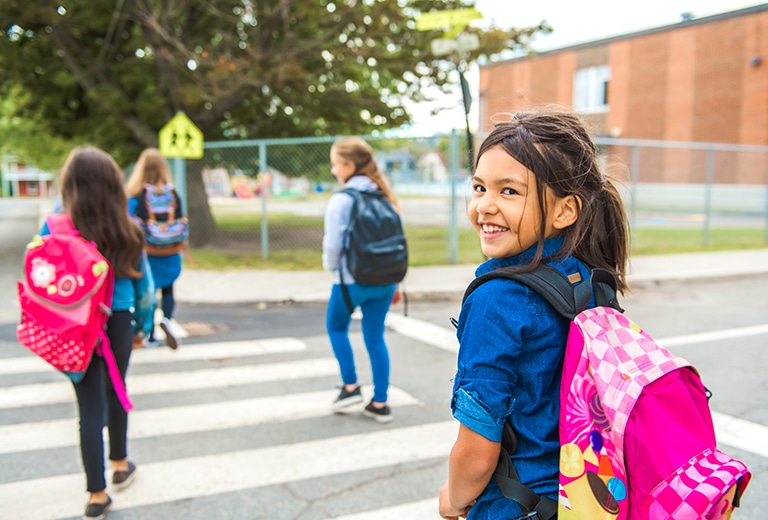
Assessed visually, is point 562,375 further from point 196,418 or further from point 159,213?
point 159,213

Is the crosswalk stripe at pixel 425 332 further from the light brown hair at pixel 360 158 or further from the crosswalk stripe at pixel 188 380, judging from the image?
the light brown hair at pixel 360 158

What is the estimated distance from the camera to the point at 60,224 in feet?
10.2

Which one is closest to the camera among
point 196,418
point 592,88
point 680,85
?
point 196,418

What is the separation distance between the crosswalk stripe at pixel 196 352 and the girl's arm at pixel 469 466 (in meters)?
4.84

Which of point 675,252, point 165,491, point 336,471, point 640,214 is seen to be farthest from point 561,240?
point 640,214

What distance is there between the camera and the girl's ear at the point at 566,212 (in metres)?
1.50

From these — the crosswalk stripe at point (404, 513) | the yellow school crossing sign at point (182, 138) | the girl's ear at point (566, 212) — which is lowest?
the crosswalk stripe at point (404, 513)

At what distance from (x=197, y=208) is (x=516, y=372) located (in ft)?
45.0

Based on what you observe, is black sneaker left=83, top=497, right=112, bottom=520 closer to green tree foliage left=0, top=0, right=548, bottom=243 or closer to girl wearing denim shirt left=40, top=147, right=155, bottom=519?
girl wearing denim shirt left=40, top=147, right=155, bottom=519

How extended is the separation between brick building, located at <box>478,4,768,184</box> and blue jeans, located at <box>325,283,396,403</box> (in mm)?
20561

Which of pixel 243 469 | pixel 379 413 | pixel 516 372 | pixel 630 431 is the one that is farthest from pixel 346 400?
pixel 630 431

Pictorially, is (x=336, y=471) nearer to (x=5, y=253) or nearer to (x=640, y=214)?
(x=5, y=253)

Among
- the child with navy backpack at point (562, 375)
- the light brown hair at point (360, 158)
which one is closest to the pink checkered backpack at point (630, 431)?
the child with navy backpack at point (562, 375)

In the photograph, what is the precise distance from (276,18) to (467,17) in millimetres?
5978
